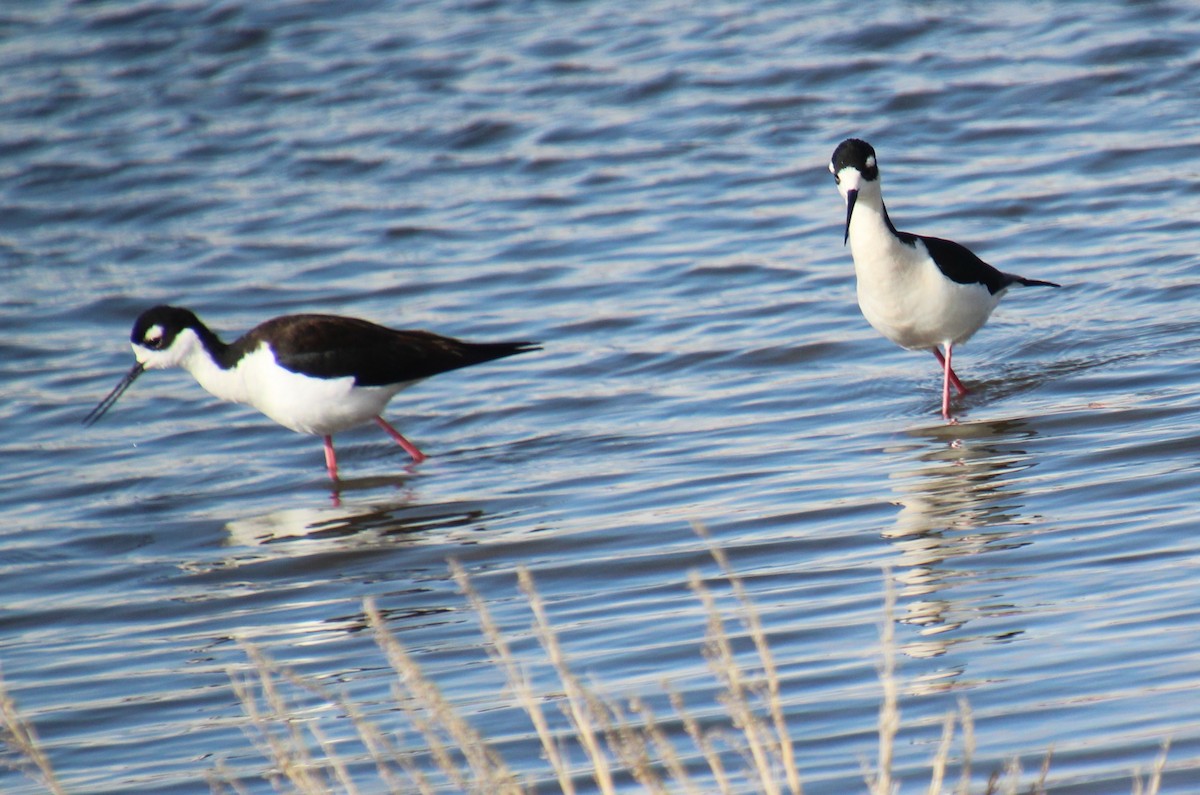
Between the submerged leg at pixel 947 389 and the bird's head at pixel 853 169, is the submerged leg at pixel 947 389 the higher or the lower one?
the lower one

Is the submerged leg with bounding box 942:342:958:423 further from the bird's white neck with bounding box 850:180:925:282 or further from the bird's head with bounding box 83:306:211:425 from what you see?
the bird's head with bounding box 83:306:211:425

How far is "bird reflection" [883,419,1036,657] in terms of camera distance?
16.7 ft

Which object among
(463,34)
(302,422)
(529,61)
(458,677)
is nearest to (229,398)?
(302,422)

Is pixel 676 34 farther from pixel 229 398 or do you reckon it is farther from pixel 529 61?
pixel 229 398

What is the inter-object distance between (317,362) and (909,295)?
9.52 feet

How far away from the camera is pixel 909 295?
8273 mm

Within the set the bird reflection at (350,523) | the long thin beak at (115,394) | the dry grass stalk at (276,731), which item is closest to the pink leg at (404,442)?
the bird reflection at (350,523)

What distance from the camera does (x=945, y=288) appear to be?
8.32 metres

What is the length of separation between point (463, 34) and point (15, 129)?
503 centimetres

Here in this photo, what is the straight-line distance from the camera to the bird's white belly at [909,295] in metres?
8.28

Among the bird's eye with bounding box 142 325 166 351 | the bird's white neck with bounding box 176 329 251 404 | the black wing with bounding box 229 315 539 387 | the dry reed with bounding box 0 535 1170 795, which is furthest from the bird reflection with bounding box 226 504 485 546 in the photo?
the dry reed with bounding box 0 535 1170 795

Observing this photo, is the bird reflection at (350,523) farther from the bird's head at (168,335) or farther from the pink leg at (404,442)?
the bird's head at (168,335)

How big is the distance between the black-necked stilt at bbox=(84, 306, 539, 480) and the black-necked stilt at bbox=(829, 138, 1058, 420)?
6.02ft

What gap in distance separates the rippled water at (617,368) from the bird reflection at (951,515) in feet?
0.09
